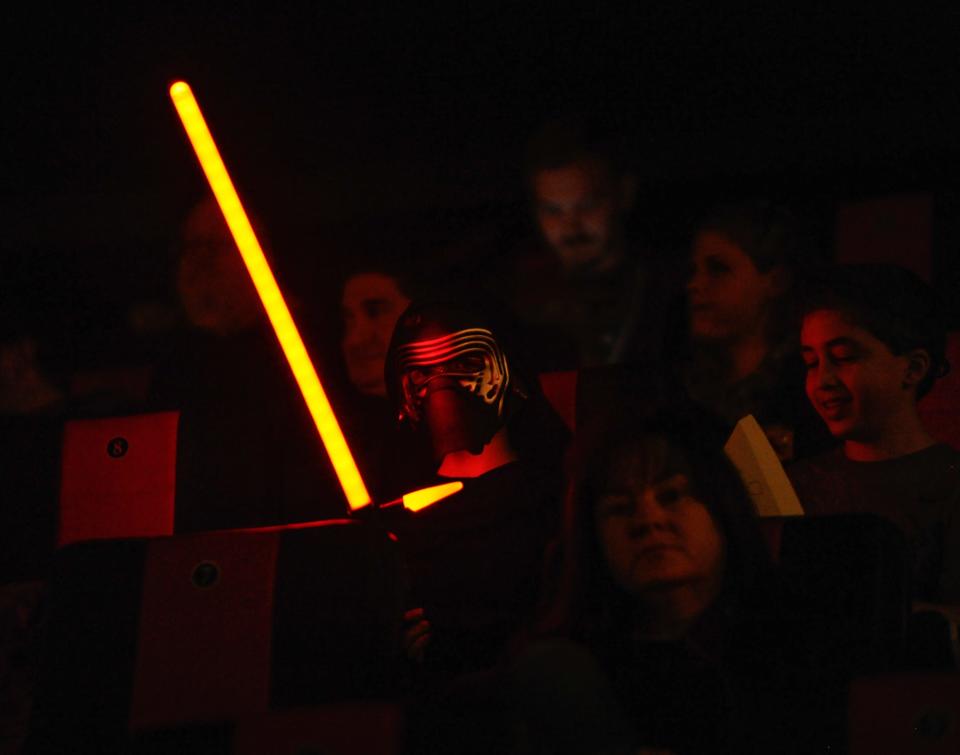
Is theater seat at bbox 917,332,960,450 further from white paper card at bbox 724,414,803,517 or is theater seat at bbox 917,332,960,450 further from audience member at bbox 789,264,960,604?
white paper card at bbox 724,414,803,517

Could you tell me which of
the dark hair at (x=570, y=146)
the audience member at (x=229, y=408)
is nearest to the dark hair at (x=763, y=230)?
the dark hair at (x=570, y=146)

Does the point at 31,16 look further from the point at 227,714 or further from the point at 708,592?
the point at 708,592

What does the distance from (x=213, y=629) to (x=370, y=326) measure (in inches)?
28.1

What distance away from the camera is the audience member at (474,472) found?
1.81 meters

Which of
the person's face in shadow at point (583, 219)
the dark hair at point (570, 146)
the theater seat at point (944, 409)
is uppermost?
the dark hair at point (570, 146)

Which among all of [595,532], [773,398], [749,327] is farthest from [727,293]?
[595,532]

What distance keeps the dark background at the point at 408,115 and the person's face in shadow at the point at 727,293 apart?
0.21 m

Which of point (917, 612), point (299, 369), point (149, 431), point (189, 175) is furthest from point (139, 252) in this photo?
point (917, 612)

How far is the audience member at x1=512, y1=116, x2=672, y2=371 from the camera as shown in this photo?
237cm

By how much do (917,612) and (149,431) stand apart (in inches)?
43.6

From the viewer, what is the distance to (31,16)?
2631 mm

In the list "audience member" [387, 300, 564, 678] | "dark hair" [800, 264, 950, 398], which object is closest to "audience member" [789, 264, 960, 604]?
"dark hair" [800, 264, 950, 398]

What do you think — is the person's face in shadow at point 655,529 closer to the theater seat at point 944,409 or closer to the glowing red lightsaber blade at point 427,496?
the glowing red lightsaber blade at point 427,496

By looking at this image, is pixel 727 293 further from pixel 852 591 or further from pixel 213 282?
pixel 213 282
